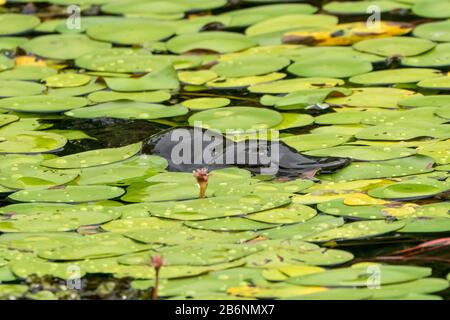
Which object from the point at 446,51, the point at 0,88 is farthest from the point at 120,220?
the point at 446,51

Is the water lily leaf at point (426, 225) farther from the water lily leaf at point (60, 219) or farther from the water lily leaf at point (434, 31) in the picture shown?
the water lily leaf at point (434, 31)

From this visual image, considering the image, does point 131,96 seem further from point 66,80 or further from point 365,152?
point 365,152

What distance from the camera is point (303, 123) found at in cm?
407

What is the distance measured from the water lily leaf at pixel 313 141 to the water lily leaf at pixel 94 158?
51cm

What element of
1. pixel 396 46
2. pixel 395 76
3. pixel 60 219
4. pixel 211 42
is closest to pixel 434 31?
pixel 396 46

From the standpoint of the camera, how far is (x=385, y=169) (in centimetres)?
352

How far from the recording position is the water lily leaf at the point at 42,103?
435 centimetres

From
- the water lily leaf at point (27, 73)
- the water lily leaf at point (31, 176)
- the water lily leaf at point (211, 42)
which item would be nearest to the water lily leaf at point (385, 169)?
the water lily leaf at point (31, 176)

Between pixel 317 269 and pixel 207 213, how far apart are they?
0.48 metres

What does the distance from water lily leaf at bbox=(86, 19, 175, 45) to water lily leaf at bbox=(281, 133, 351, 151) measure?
1542 millimetres

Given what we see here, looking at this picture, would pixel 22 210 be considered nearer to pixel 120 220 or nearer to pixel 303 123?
pixel 120 220

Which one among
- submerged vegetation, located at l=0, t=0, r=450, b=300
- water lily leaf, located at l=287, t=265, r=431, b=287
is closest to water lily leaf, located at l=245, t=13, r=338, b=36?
submerged vegetation, located at l=0, t=0, r=450, b=300

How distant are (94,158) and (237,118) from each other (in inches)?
23.8

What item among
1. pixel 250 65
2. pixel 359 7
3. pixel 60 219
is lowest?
pixel 60 219
